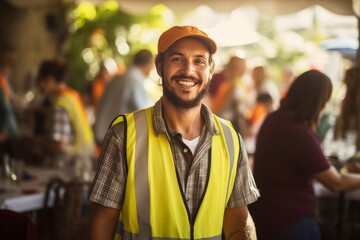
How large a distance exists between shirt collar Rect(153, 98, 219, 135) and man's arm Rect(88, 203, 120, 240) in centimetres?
34

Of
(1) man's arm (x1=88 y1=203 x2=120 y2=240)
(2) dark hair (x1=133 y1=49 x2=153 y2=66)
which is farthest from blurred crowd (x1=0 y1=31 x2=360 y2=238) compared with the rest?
(1) man's arm (x1=88 y1=203 x2=120 y2=240)

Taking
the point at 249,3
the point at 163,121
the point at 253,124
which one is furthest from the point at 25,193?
the point at 253,124

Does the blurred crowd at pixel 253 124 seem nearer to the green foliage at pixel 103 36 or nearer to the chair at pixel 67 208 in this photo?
the chair at pixel 67 208

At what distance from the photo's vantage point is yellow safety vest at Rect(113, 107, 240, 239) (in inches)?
74.3

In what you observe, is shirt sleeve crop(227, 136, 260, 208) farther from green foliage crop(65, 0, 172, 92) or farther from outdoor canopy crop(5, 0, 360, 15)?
green foliage crop(65, 0, 172, 92)

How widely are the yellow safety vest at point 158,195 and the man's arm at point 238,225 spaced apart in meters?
0.11

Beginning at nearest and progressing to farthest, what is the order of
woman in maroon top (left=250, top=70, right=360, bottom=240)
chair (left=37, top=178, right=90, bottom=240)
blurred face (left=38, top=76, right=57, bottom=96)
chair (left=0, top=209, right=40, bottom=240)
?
chair (left=0, top=209, right=40, bottom=240) → woman in maroon top (left=250, top=70, right=360, bottom=240) → chair (left=37, top=178, right=90, bottom=240) → blurred face (left=38, top=76, right=57, bottom=96)

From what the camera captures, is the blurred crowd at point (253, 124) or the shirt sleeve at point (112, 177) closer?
the shirt sleeve at point (112, 177)

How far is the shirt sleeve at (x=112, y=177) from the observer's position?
189 centimetres

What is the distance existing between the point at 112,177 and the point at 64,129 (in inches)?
97.1

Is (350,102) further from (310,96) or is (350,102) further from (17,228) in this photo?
(17,228)

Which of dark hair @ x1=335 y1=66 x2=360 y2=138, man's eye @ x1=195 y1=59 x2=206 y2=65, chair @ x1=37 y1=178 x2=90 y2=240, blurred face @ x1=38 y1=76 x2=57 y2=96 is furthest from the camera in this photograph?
dark hair @ x1=335 y1=66 x2=360 y2=138

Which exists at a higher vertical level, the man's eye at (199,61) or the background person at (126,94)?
the background person at (126,94)

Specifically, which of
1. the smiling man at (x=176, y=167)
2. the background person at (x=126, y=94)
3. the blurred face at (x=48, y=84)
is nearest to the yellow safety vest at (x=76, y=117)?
the blurred face at (x=48, y=84)
